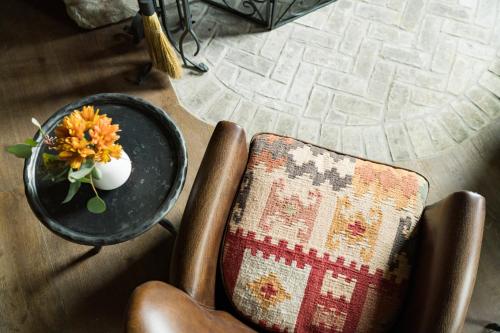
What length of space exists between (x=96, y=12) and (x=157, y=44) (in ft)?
1.67

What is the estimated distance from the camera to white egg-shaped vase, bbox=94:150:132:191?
3.75 ft

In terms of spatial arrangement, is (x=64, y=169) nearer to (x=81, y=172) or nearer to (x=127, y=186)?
(x=81, y=172)

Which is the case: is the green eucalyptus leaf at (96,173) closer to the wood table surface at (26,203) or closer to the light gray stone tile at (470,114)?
the wood table surface at (26,203)

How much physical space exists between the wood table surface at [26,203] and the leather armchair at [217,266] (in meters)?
0.59

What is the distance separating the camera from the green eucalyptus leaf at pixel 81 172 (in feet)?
3.34

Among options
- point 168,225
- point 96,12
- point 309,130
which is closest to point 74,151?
point 168,225

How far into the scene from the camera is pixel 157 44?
6.00 ft

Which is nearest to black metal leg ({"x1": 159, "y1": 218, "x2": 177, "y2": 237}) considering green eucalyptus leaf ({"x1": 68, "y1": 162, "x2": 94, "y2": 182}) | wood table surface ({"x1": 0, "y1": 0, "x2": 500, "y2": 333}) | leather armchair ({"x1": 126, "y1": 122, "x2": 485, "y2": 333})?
wood table surface ({"x1": 0, "y1": 0, "x2": 500, "y2": 333})

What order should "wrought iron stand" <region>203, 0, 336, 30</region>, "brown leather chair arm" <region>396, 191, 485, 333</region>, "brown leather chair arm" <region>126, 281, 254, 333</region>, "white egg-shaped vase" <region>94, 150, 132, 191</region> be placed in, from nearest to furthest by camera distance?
"brown leather chair arm" <region>126, 281, 254, 333</region>
"brown leather chair arm" <region>396, 191, 485, 333</region>
"white egg-shaped vase" <region>94, 150, 132, 191</region>
"wrought iron stand" <region>203, 0, 336, 30</region>

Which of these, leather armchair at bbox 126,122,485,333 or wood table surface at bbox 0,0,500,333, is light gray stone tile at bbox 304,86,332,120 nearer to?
wood table surface at bbox 0,0,500,333

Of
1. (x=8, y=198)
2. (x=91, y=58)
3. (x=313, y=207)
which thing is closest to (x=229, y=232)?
(x=313, y=207)

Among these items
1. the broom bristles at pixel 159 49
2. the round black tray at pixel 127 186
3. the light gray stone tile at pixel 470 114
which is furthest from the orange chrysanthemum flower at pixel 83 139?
the light gray stone tile at pixel 470 114

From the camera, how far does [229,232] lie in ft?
3.90

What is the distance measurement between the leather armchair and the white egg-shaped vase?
24 cm
